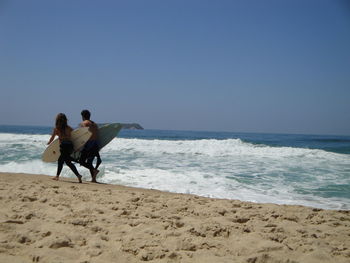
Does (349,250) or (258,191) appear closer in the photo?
(349,250)

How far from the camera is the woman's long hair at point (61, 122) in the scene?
5.93 meters

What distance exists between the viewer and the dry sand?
7.59ft

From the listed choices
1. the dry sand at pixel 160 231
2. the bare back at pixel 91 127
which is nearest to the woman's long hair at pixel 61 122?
the bare back at pixel 91 127

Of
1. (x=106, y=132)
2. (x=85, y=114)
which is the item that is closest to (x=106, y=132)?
(x=106, y=132)

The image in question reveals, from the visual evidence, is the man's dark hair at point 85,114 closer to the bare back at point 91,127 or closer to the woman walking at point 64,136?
the bare back at point 91,127

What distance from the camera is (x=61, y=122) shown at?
593 centimetres

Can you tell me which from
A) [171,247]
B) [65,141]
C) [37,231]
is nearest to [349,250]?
[171,247]

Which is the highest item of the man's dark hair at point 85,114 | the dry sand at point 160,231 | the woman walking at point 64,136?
the man's dark hair at point 85,114

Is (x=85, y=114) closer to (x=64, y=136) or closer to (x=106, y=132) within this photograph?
(x=64, y=136)

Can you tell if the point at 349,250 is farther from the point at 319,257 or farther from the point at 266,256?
the point at 266,256

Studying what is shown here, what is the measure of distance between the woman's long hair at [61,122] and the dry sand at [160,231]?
6.69 feet

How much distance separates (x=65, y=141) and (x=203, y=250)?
4462mm

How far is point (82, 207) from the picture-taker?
351 centimetres

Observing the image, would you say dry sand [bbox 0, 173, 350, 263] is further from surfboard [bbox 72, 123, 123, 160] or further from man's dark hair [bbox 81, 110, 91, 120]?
surfboard [bbox 72, 123, 123, 160]
